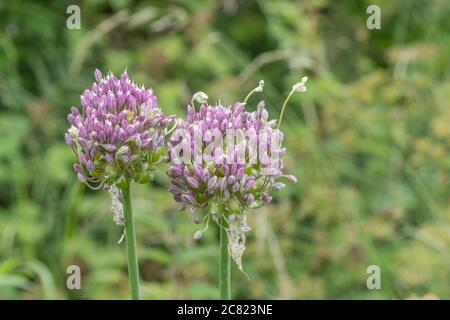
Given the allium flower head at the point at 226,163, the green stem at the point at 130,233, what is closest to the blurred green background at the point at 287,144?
the green stem at the point at 130,233

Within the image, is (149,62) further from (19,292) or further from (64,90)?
(19,292)

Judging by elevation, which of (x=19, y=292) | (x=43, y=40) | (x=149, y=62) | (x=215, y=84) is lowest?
(x=19, y=292)

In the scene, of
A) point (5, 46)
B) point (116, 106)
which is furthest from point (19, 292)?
point (116, 106)

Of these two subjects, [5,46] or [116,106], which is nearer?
[116,106]

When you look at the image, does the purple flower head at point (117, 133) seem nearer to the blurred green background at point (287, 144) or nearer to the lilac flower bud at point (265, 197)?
the lilac flower bud at point (265, 197)

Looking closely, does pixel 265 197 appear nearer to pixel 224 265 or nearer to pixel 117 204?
pixel 224 265

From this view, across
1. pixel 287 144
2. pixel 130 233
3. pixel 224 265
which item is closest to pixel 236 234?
pixel 224 265
